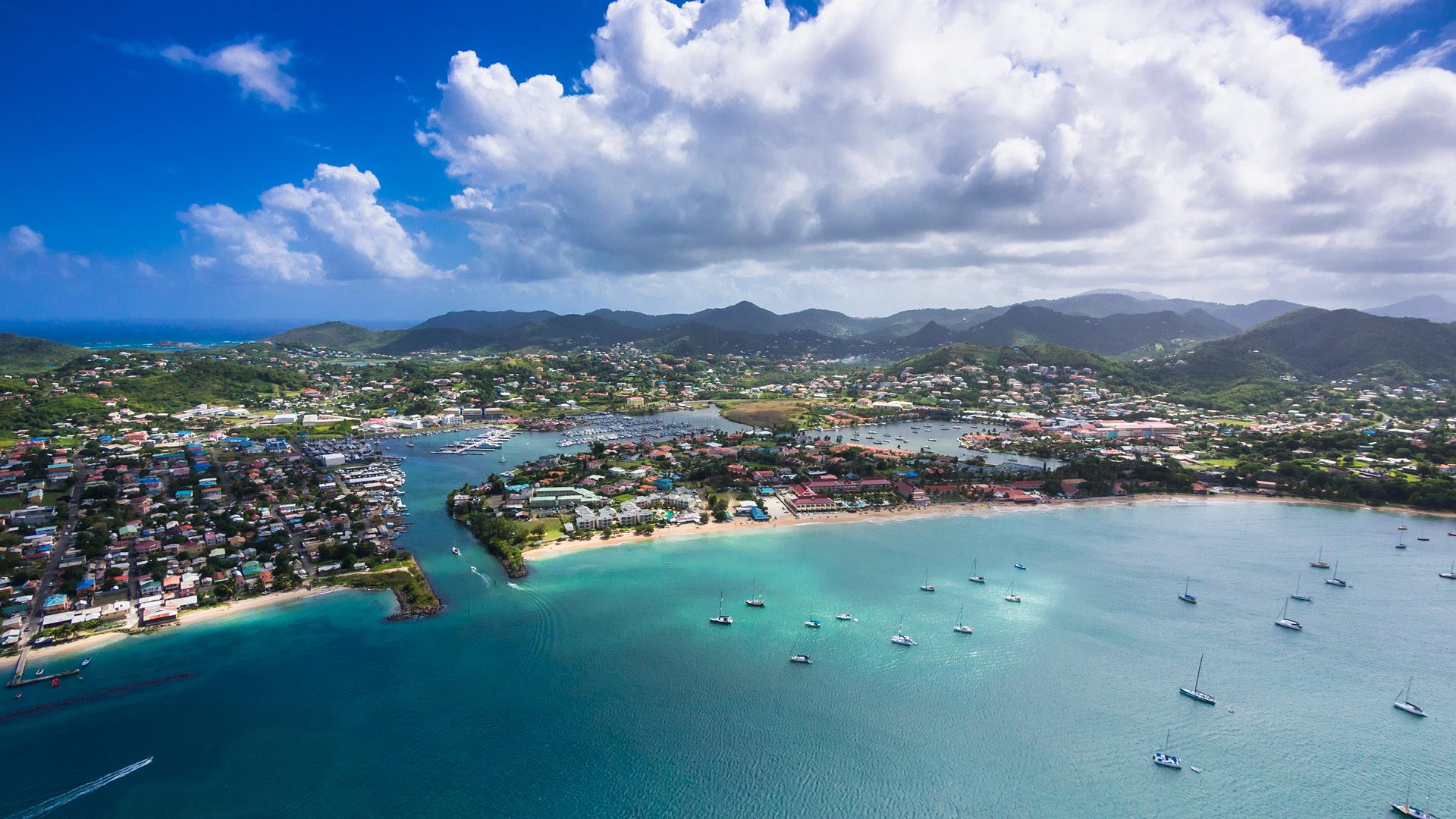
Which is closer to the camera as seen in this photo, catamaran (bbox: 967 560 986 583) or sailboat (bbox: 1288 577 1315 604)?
sailboat (bbox: 1288 577 1315 604)

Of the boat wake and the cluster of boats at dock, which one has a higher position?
the cluster of boats at dock

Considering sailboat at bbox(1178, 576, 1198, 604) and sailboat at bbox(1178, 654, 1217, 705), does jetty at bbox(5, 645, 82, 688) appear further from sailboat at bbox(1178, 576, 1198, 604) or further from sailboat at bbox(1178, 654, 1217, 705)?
sailboat at bbox(1178, 576, 1198, 604)

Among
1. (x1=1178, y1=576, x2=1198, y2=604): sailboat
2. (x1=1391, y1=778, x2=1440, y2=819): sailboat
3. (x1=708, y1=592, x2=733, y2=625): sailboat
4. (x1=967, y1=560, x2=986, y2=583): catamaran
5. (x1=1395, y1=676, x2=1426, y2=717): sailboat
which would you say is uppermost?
(x1=708, y1=592, x2=733, y2=625): sailboat

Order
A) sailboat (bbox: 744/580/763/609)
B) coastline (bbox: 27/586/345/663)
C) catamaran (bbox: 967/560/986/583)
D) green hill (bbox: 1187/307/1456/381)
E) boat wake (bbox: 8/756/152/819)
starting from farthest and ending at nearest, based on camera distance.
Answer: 1. green hill (bbox: 1187/307/1456/381)
2. catamaran (bbox: 967/560/986/583)
3. sailboat (bbox: 744/580/763/609)
4. coastline (bbox: 27/586/345/663)
5. boat wake (bbox: 8/756/152/819)

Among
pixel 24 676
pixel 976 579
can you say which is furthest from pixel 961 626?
pixel 24 676

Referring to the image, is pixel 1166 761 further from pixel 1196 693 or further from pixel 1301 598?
pixel 1301 598

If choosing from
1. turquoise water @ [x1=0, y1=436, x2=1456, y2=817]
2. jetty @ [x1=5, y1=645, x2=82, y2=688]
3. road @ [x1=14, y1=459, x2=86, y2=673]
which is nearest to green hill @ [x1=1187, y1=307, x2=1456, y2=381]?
turquoise water @ [x1=0, y1=436, x2=1456, y2=817]
